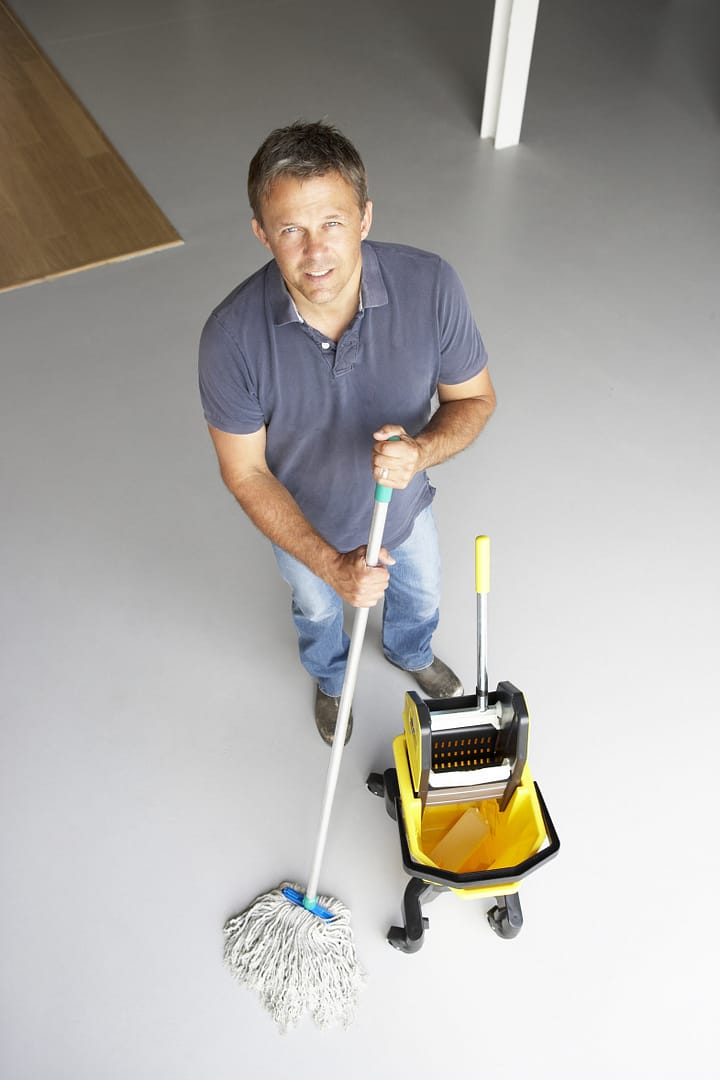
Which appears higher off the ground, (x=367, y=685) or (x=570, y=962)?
(x=367, y=685)

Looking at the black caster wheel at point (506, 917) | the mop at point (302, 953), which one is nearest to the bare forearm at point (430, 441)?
the mop at point (302, 953)

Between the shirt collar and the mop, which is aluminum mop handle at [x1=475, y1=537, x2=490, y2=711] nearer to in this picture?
the mop

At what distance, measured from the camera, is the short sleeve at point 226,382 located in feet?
4.96

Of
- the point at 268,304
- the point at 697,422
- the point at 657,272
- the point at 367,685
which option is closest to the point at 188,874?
the point at 367,685

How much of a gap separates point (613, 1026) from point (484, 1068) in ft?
0.88

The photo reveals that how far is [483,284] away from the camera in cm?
331

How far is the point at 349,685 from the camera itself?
5.30 feet

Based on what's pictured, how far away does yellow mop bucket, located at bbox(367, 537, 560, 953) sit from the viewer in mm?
1604

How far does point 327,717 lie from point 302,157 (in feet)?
4.26

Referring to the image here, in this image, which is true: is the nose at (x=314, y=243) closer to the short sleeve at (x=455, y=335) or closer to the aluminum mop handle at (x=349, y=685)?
the short sleeve at (x=455, y=335)

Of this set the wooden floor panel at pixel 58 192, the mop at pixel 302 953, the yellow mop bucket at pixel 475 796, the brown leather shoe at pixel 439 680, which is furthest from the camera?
the wooden floor panel at pixel 58 192

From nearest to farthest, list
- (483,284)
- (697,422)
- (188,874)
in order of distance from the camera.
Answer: (188,874)
(697,422)
(483,284)

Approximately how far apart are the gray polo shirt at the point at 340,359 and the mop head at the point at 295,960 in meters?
0.94

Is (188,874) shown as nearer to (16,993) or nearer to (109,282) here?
(16,993)
